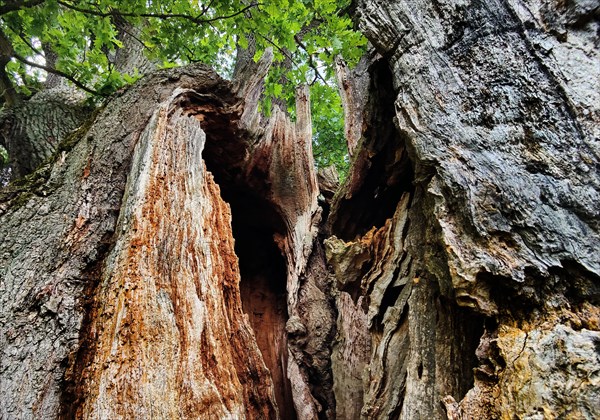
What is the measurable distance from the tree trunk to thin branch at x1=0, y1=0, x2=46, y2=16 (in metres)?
1.53

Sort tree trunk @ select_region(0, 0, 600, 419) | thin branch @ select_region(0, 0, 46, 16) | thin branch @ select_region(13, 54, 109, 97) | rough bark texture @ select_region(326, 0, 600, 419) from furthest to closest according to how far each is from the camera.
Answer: thin branch @ select_region(13, 54, 109, 97)
thin branch @ select_region(0, 0, 46, 16)
tree trunk @ select_region(0, 0, 600, 419)
rough bark texture @ select_region(326, 0, 600, 419)

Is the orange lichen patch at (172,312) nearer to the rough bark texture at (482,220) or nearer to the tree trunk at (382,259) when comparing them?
the tree trunk at (382,259)

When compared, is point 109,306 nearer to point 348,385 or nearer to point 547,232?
point 348,385

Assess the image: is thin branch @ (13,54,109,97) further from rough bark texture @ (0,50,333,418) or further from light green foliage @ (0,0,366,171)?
rough bark texture @ (0,50,333,418)

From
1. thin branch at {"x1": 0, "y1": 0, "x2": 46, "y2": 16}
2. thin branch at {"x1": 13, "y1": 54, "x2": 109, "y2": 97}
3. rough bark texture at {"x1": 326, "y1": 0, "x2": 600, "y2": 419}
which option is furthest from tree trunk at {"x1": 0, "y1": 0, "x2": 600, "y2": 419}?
thin branch at {"x1": 0, "y1": 0, "x2": 46, "y2": 16}

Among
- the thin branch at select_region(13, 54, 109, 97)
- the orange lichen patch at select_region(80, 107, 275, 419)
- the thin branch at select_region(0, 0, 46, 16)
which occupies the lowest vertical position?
the orange lichen patch at select_region(80, 107, 275, 419)

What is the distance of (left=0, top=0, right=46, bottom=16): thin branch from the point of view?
11.9ft

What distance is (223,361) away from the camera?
198 centimetres

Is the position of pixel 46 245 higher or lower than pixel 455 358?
higher

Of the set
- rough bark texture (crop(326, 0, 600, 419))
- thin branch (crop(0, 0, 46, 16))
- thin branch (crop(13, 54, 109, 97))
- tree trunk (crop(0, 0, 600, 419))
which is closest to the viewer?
rough bark texture (crop(326, 0, 600, 419))

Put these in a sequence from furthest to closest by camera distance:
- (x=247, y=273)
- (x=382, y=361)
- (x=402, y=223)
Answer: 1. (x=247, y=273)
2. (x=402, y=223)
3. (x=382, y=361)

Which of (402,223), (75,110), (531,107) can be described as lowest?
(402,223)

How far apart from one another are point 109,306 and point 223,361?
62 centimetres

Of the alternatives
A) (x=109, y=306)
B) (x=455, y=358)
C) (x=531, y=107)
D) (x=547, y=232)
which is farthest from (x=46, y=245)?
(x=531, y=107)
